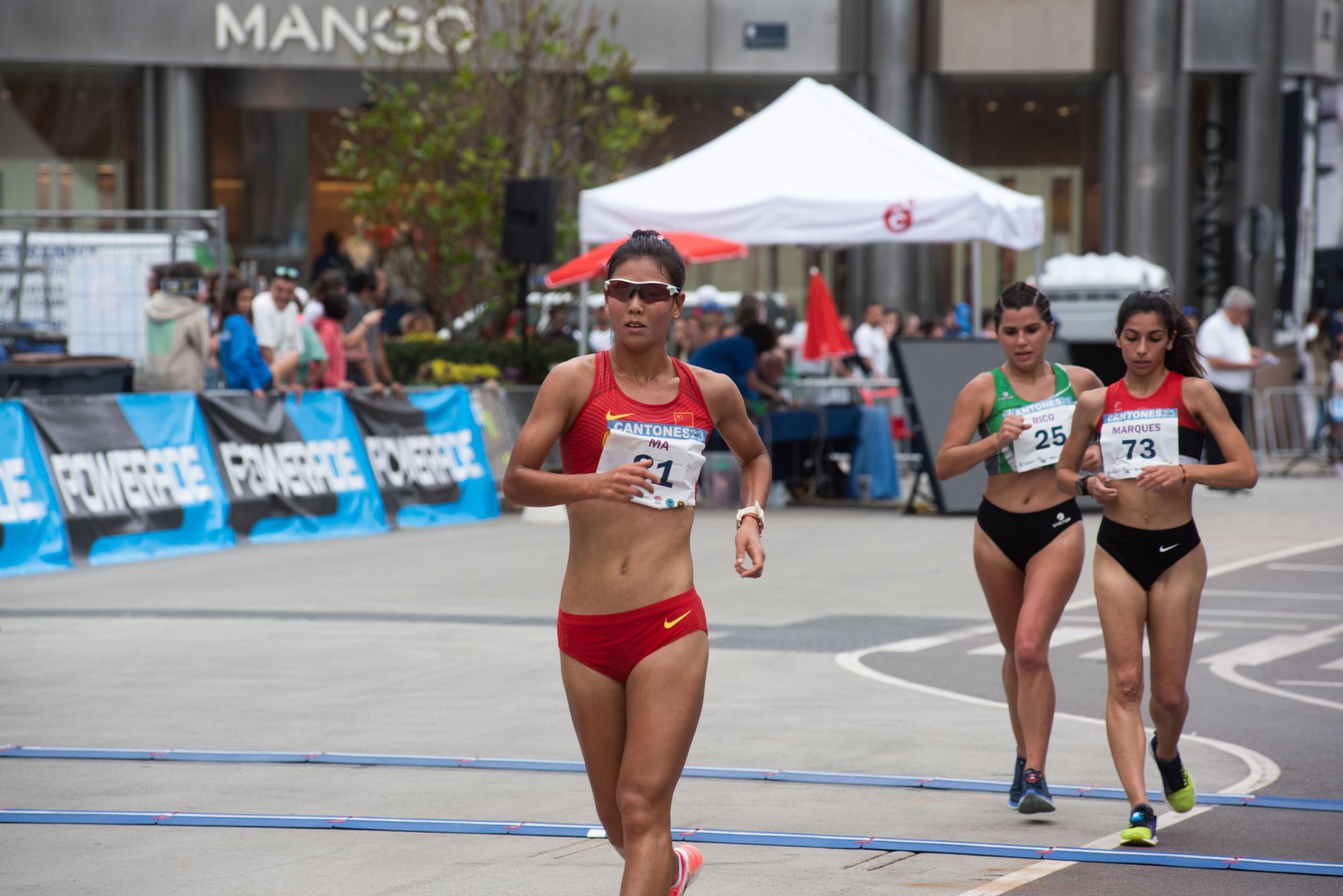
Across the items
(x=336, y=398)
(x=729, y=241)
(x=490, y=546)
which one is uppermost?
(x=729, y=241)

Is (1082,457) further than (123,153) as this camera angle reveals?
No

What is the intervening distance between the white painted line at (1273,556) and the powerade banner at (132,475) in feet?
25.8

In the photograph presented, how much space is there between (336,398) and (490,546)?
2185 millimetres

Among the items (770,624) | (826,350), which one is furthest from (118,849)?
(826,350)

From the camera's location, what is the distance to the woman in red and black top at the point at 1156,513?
6.51m

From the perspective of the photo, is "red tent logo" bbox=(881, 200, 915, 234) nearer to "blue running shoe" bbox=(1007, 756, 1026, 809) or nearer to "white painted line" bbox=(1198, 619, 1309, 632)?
"white painted line" bbox=(1198, 619, 1309, 632)

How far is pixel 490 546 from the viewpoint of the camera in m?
15.7

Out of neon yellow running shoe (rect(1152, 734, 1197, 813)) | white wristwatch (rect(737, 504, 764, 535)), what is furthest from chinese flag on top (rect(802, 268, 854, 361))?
white wristwatch (rect(737, 504, 764, 535))

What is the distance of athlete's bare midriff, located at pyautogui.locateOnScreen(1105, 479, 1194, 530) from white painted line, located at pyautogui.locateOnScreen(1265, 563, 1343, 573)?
8.10 m

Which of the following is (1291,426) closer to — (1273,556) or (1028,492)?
(1273,556)

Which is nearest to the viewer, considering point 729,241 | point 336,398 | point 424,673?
point 424,673

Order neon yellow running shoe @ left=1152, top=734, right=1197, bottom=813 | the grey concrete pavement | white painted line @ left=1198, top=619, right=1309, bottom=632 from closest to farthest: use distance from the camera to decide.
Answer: the grey concrete pavement → neon yellow running shoe @ left=1152, top=734, right=1197, bottom=813 → white painted line @ left=1198, top=619, right=1309, bottom=632

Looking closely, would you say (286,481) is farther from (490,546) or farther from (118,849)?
(118,849)

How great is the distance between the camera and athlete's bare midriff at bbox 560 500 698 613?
4.85 m
